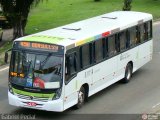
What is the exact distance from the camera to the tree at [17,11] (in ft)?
102

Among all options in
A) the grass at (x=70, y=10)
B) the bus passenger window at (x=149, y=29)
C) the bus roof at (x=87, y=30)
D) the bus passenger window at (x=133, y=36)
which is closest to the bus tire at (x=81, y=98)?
the bus roof at (x=87, y=30)

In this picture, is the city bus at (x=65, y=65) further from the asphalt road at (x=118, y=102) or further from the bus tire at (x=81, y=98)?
the asphalt road at (x=118, y=102)

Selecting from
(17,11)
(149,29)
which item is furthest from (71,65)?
(17,11)

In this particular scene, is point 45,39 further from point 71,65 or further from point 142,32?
point 142,32

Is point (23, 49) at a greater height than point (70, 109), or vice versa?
point (23, 49)

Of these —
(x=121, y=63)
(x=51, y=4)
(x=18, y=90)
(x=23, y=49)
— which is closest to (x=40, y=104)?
(x=18, y=90)

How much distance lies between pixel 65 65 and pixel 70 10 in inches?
1254

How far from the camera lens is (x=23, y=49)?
16.2 metres

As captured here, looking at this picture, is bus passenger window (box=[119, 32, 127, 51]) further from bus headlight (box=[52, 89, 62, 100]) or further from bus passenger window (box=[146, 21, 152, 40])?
bus headlight (box=[52, 89, 62, 100])

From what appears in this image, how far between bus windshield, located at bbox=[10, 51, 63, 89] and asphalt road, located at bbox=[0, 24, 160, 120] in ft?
3.83

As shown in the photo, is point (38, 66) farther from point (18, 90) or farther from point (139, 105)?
point (139, 105)

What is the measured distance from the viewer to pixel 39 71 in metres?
15.8

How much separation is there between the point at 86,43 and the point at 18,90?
301 cm

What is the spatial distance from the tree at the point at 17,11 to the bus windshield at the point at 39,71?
15303 mm
